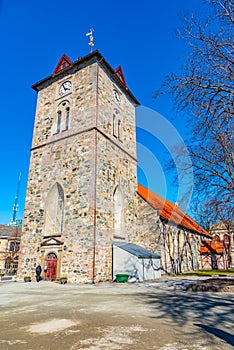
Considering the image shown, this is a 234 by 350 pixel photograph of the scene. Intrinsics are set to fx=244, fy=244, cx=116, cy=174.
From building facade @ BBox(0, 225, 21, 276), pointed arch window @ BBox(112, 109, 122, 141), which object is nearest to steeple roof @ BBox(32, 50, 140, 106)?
pointed arch window @ BBox(112, 109, 122, 141)

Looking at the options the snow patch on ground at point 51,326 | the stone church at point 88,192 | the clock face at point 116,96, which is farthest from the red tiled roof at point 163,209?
the snow patch on ground at point 51,326

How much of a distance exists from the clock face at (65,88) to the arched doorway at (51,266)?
42.4 ft

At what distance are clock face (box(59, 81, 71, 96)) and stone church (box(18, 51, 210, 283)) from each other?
11 centimetres

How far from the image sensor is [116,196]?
18.5 metres

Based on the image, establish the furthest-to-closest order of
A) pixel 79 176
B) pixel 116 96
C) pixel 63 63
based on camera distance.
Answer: pixel 63 63
pixel 116 96
pixel 79 176

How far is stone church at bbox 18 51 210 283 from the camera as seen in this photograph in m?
15.2

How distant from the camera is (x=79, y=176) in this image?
16.4 m

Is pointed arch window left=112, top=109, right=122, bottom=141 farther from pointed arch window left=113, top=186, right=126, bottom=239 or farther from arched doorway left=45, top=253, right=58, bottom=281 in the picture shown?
arched doorway left=45, top=253, right=58, bottom=281

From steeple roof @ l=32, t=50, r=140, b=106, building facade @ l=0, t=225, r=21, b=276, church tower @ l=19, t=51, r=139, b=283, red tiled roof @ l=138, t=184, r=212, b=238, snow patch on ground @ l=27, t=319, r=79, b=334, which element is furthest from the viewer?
building facade @ l=0, t=225, r=21, b=276

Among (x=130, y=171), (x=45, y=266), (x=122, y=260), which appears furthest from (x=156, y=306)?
(x=130, y=171)

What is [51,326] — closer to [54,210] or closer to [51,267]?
[51,267]

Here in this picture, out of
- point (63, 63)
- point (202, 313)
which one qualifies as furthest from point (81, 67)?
point (202, 313)

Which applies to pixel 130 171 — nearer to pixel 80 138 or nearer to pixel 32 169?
pixel 80 138

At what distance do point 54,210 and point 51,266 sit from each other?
371 centimetres
